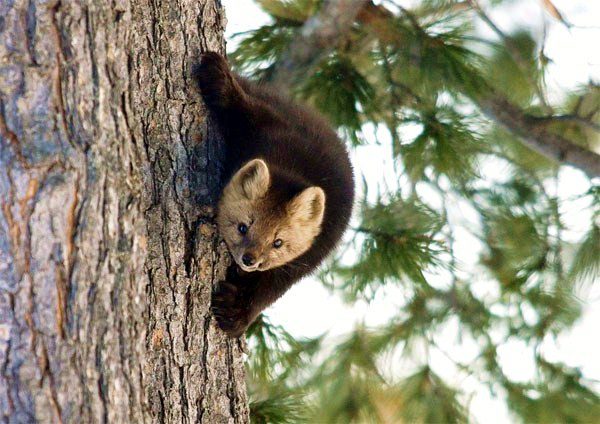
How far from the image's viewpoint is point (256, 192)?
3.64 meters

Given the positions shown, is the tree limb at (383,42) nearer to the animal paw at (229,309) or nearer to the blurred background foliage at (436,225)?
the blurred background foliage at (436,225)

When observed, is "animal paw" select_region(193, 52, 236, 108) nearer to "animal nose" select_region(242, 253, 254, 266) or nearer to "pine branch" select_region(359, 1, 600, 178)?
"animal nose" select_region(242, 253, 254, 266)

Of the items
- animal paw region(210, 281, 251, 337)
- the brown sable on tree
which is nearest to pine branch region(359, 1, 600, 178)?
animal paw region(210, 281, 251, 337)

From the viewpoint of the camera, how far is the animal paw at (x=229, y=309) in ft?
10.6

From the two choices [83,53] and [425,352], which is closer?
[83,53]

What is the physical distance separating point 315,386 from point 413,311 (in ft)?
2.51

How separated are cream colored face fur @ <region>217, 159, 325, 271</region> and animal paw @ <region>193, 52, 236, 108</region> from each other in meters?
0.29

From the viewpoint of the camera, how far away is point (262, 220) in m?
3.81

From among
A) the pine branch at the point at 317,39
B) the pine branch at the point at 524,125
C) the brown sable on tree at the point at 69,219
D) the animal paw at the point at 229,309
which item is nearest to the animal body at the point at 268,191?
the animal paw at the point at 229,309

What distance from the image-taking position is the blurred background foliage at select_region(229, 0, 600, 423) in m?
4.48

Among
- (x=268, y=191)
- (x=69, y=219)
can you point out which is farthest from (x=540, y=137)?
(x=69, y=219)

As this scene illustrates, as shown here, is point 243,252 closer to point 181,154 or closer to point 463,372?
point 181,154

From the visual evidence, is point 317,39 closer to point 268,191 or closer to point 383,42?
point 383,42

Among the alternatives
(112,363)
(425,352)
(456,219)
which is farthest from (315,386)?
(112,363)
